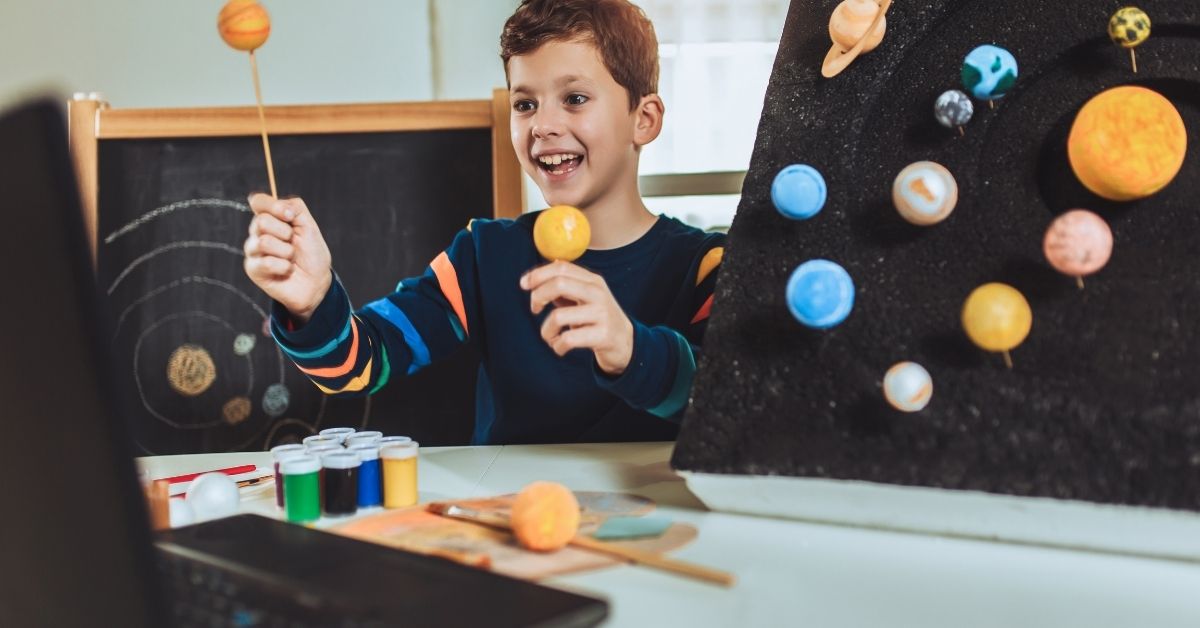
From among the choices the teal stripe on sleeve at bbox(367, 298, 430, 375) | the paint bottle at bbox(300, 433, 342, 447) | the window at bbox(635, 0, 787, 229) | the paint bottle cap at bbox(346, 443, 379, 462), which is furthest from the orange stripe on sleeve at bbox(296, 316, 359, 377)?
the window at bbox(635, 0, 787, 229)

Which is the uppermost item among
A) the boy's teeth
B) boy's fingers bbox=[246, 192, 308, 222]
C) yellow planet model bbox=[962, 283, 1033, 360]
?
the boy's teeth

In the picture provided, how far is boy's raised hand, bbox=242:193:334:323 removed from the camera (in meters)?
0.89

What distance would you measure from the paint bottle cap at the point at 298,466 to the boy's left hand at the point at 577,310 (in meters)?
0.21

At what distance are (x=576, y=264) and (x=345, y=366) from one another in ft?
1.10

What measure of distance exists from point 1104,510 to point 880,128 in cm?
36

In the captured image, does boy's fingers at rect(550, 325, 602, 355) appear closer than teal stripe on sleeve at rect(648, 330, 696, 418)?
Yes

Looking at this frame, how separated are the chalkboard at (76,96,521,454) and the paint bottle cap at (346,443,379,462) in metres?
0.87

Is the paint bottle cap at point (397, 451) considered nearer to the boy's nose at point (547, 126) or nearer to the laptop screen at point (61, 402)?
the laptop screen at point (61, 402)

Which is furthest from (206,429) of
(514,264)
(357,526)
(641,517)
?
(641,517)

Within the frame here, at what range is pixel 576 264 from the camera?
1237 millimetres

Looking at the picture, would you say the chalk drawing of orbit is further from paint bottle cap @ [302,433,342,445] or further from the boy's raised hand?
paint bottle cap @ [302,433,342,445]

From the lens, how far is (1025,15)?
0.78 metres

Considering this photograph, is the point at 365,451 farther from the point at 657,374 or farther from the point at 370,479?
the point at 657,374

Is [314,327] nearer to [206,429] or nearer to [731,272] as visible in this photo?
[731,272]
